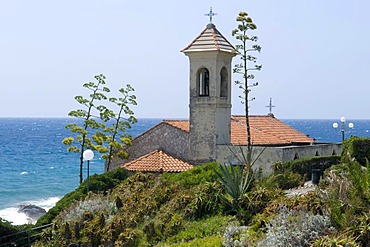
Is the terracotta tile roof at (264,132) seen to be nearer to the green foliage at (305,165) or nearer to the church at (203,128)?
the church at (203,128)

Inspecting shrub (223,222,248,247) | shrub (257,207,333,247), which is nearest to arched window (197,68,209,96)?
shrub (223,222,248,247)

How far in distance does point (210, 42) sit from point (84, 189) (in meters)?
10.2

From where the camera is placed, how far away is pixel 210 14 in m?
27.9

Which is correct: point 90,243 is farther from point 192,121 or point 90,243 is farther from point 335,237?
point 192,121

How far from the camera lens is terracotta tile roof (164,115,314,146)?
96.1 feet

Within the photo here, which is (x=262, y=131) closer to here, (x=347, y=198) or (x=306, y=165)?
(x=306, y=165)

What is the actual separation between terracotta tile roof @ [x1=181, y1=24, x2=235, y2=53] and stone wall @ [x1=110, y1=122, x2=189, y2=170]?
12.7 feet

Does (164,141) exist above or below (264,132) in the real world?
below

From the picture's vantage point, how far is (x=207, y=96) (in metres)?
27.4

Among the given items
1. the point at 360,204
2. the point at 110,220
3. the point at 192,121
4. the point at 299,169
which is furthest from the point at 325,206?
the point at 192,121

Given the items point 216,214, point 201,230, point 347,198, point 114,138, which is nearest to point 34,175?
point 114,138

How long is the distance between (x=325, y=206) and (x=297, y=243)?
4.24ft

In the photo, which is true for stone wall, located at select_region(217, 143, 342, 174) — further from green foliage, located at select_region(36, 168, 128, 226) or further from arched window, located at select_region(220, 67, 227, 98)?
green foliage, located at select_region(36, 168, 128, 226)

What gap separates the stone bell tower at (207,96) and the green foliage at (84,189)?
560 centimetres
